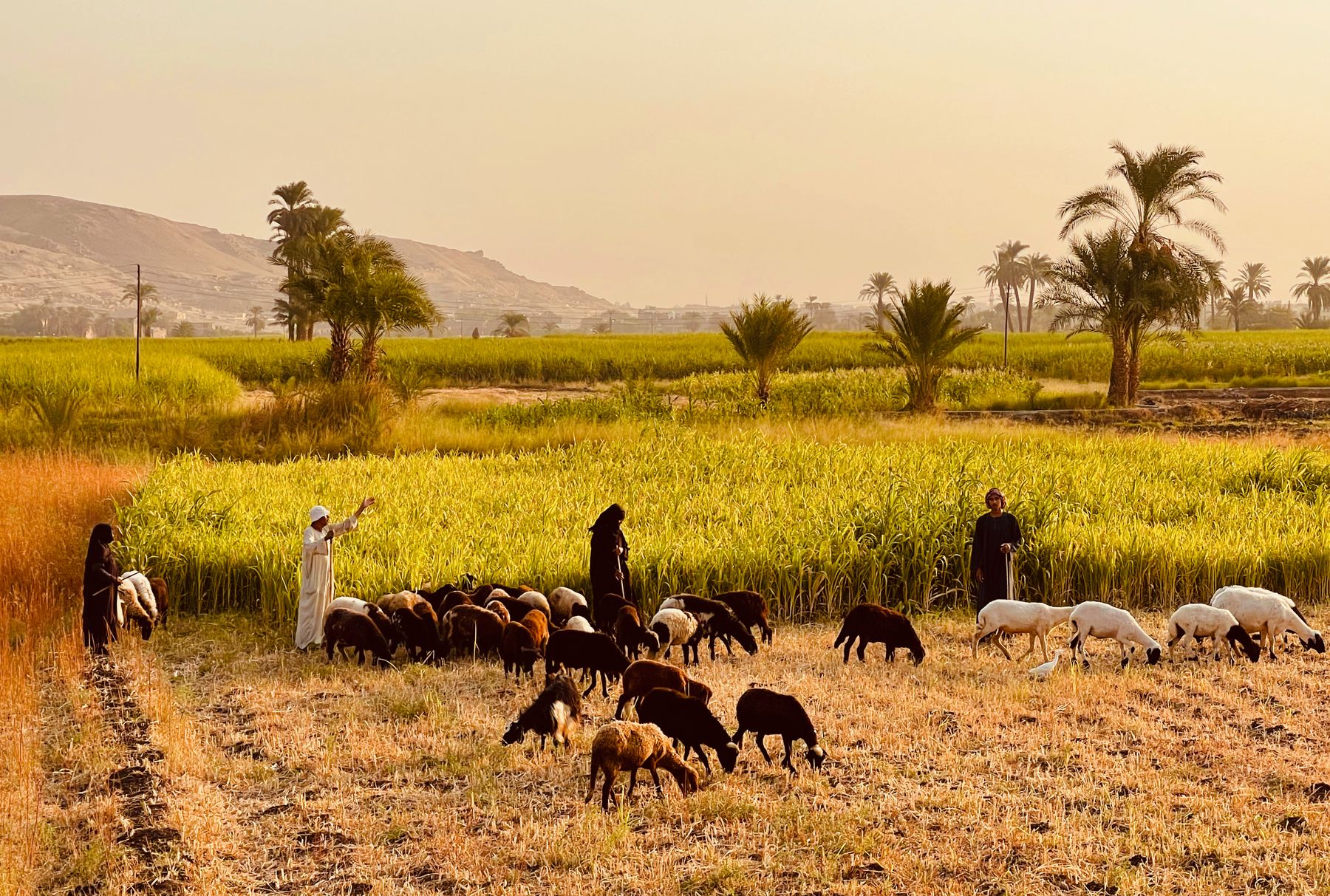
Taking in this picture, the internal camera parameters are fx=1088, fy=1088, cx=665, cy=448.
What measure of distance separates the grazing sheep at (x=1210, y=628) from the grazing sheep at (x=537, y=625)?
4.70 m

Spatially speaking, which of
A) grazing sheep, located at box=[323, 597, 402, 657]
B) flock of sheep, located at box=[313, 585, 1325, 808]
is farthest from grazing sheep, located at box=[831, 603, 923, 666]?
grazing sheep, located at box=[323, 597, 402, 657]

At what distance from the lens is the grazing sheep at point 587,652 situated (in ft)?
23.6

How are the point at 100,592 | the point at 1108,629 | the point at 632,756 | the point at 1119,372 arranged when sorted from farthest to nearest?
the point at 1119,372, the point at 100,592, the point at 1108,629, the point at 632,756

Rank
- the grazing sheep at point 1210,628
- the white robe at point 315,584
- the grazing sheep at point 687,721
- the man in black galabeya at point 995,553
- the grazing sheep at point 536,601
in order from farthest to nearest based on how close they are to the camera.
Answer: the man in black galabeya at point 995,553
the white robe at point 315,584
the grazing sheep at point 536,601
the grazing sheep at point 1210,628
the grazing sheep at point 687,721

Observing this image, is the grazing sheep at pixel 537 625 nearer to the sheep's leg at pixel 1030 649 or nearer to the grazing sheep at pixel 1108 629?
the sheep's leg at pixel 1030 649

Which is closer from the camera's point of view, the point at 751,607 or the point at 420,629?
the point at 420,629

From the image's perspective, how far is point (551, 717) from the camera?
631 cm

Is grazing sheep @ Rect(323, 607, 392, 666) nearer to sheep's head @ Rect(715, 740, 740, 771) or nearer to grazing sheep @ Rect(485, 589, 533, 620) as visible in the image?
grazing sheep @ Rect(485, 589, 533, 620)

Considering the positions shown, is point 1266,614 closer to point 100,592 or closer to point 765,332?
point 100,592

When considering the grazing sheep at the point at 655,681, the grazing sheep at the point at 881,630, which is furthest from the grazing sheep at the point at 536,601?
the grazing sheep at the point at 881,630

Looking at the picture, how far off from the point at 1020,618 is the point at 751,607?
204 centimetres

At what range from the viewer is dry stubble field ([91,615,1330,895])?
5020 mm

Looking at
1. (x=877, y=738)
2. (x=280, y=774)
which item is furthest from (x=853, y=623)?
(x=280, y=774)

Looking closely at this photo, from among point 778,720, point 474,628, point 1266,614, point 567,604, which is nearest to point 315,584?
point 474,628
